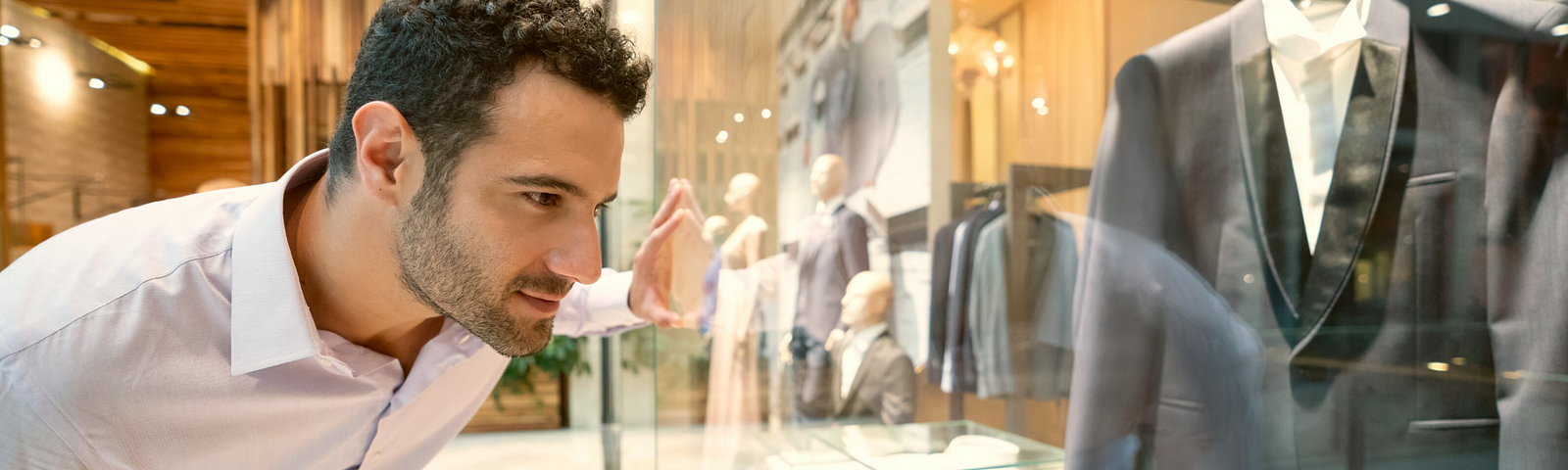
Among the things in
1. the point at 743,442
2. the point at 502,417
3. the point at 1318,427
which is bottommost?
the point at 502,417

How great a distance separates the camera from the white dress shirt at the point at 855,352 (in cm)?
116

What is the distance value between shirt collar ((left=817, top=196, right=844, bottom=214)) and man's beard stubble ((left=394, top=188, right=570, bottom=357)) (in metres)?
0.49

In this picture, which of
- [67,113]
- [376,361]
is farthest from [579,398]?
[376,361]

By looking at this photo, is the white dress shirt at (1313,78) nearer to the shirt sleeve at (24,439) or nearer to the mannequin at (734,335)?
the mannequin at (734,335)

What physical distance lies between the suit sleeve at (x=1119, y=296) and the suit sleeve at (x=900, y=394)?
0.84 feet

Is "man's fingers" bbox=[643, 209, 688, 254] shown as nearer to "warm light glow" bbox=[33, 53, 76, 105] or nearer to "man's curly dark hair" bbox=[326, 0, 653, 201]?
"man's curly dark hair" bbox=[326, 0, 653, 201]

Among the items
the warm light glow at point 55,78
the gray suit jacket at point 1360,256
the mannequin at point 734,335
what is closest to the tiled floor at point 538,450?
the mannequin at point 734,335

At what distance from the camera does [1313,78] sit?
2.45ft

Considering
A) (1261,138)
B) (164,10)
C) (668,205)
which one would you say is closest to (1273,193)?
(1261,138)

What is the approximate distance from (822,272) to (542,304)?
1.68 ft

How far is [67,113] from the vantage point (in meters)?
3.60

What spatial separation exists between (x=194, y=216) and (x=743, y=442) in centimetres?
95

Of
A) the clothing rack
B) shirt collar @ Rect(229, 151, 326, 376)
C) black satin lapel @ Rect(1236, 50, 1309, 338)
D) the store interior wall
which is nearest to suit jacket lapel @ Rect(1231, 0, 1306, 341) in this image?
black satin lapel @ Rect(1236, 50, 1309, 338)

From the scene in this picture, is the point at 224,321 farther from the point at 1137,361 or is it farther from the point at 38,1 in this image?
the point at 38,1
